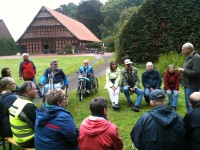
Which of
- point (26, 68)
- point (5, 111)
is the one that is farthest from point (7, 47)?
point (5, 111)

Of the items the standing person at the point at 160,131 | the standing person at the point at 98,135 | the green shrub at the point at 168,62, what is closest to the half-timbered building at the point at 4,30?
the green shrub at the point at 168,62

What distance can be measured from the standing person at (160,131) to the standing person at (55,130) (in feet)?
2.92

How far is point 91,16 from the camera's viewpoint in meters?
69.3

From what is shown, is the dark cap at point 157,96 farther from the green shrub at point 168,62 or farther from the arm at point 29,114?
the green shrub at point 168,62

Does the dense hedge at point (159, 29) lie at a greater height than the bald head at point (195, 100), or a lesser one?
greater

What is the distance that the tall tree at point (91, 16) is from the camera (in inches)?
2709

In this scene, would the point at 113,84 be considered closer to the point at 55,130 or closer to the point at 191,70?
the point at 191,70

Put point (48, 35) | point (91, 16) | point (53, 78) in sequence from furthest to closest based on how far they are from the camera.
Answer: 1. point (91, 16)
2. point (48, 35)
3. point (53, 78)

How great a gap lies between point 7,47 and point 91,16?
2428 centimetres

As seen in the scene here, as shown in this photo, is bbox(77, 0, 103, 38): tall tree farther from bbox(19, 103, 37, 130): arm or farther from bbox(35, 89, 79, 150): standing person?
bbox(35, 89, 79, 150): standing person

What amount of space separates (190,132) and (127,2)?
2705 inches

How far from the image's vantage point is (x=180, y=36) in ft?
61.3

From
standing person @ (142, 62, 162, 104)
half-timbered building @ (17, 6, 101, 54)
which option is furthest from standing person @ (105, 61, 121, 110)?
half-timbered building @ (17, 6, 101, 54)

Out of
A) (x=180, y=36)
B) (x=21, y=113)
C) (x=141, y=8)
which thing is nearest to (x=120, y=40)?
(x=141, y=8)
